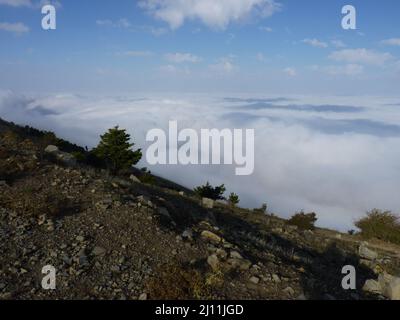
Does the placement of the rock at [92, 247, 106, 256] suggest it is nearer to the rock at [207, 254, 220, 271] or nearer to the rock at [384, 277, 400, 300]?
the rock at [207, 254, 220, 271]

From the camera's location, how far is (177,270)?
28.6 feet

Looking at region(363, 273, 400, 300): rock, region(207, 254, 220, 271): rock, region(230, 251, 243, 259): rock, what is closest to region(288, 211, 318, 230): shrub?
region(363, 273, 400, 300): rock

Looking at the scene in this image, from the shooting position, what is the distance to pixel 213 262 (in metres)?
9.40

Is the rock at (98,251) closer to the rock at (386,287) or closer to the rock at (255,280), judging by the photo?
the rock at (255,280)

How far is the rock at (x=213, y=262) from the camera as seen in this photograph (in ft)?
30.3

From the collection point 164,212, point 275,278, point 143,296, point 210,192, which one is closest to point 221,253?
point 275,278

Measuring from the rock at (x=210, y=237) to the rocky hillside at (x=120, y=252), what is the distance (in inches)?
1.1

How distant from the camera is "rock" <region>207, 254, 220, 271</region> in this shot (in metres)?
9.23

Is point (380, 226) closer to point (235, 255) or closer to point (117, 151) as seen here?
point (117, 151)

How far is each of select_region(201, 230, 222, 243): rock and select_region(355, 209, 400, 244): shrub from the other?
Result: 1730cm

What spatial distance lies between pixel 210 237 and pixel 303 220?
16.4 m

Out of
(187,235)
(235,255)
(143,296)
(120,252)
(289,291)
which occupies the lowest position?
(289,291)

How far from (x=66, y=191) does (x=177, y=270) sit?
522cm
